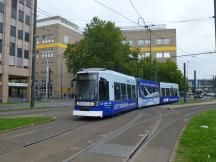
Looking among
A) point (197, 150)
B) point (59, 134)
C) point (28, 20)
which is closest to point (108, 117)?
point (59, 134)

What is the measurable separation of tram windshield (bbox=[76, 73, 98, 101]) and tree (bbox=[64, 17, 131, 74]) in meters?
30.7

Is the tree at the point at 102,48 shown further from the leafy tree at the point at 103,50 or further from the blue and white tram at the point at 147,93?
the blue and white tram at the point at 147,93

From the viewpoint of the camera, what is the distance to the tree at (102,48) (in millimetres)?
52906

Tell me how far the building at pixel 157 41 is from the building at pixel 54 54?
64.8 ft

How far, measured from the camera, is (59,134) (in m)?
14.5

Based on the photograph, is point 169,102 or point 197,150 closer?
point 197,150

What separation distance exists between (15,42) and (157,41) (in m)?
63.6

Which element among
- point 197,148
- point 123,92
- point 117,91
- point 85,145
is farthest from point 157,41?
point 197,148

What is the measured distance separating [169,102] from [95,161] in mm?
41742

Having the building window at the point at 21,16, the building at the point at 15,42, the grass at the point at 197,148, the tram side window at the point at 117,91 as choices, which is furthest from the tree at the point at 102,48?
the grass at the point at 197,148

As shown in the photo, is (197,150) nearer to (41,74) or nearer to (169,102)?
(169,102)

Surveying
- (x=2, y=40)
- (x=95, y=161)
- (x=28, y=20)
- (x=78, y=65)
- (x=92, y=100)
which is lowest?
(x=95, y=161)

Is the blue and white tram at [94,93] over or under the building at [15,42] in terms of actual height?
under

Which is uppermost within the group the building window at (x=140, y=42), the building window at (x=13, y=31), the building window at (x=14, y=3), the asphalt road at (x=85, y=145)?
the building window at (x=140, y=42)
